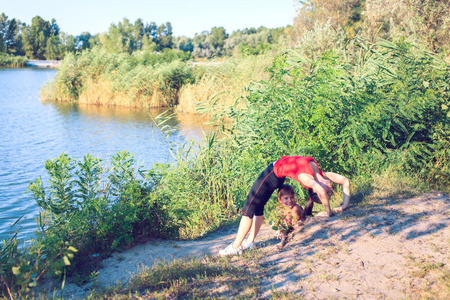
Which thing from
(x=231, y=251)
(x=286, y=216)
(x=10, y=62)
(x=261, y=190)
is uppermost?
(x=10, y=62)

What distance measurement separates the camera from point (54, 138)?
43.7 ft

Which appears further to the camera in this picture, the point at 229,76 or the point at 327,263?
the point at 229,76

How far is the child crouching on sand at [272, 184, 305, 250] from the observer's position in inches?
173

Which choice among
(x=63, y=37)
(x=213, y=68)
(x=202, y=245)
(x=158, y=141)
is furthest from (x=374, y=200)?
(x=63, y=37)

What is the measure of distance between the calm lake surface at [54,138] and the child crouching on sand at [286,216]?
2816 mm

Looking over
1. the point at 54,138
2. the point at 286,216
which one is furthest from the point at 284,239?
the point at 54,138

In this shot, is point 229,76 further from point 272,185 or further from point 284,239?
point 284,239

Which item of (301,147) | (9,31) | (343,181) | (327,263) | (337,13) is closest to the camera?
(327,263)

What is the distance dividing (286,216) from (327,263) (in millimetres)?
886

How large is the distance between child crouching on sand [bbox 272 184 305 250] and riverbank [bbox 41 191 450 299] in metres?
0.12

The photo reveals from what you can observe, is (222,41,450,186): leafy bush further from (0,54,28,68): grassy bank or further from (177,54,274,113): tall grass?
(0,54,28,68): grassy bank

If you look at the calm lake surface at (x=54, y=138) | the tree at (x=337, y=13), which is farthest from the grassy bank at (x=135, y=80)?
the tree at (x=337, y=13)

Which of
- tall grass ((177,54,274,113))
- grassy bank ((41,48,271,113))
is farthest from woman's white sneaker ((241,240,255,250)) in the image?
grassy bank ((41,48,271,113))

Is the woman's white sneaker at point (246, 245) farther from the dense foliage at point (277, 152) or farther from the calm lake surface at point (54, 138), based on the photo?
the calm lake surface at point (54, 138)
